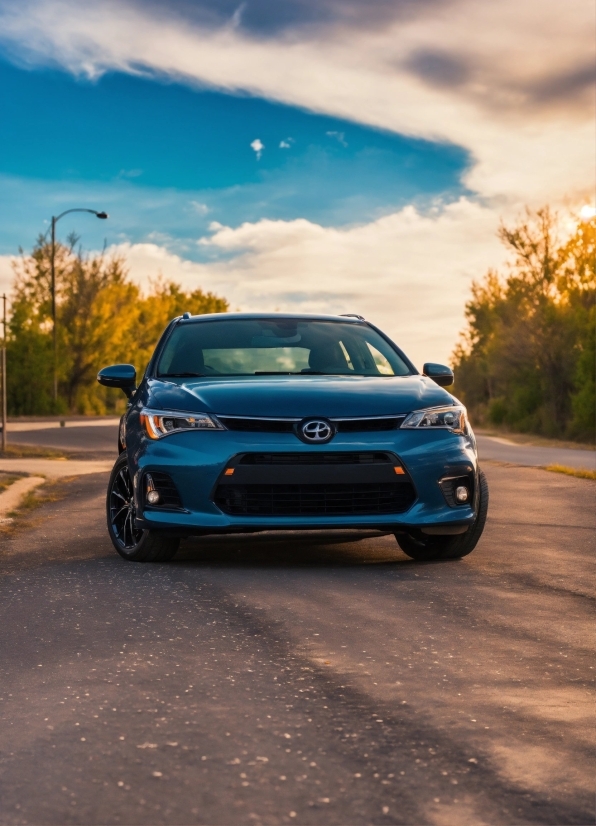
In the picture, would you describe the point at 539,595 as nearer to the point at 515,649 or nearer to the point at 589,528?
the point at 515,649

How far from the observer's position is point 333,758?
390 centimetres

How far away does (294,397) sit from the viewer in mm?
7770

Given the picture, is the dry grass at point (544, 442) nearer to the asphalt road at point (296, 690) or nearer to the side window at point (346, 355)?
the side window at point (346, 355)

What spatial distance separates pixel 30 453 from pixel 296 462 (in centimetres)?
1651

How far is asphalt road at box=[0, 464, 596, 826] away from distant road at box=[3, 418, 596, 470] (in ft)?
40.4

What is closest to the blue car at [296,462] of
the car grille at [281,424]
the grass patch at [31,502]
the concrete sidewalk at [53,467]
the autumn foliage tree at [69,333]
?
the car grille at [281,424]

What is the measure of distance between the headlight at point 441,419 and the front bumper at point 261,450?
0.07m

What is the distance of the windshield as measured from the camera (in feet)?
29.0

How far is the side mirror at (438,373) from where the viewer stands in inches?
357

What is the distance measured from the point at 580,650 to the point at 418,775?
6.50ft

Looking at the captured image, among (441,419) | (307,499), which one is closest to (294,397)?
(307,499)

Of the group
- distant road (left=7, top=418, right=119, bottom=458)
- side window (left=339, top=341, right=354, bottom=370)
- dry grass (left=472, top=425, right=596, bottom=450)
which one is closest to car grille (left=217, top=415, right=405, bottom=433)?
side window (left=339, top=341, right=354, bottom=370)

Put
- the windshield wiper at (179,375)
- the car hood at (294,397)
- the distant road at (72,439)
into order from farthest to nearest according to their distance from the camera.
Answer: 1. the distant road at (72,439)
2. the windshield wiper at (179,375)
3. the car hood at (294,397)

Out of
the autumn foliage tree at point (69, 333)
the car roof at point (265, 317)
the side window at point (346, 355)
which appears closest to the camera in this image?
the side window at point (346, 355)
